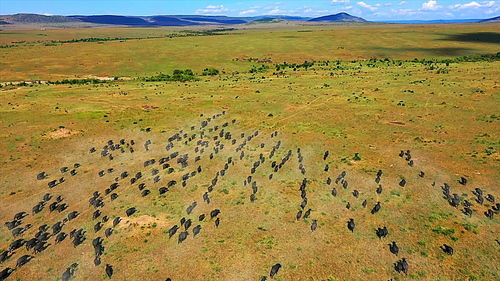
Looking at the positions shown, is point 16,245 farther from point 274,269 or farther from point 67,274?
point 274,269

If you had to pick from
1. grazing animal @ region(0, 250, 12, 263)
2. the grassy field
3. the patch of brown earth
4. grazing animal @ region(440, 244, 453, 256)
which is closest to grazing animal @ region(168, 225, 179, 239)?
the grassy field

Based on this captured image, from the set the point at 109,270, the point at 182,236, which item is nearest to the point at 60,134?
the point at 182,236

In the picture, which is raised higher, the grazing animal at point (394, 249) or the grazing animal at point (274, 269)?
the grazing animal at point (394, 249)

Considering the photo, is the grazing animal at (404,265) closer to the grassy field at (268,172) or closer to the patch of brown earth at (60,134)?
the grassy field at (268,172)

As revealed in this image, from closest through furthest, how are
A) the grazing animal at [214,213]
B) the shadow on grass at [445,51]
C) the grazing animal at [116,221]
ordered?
the grazing animal at [116,221], the grazing animal at [214,213], the shadow on grass at [445,51]

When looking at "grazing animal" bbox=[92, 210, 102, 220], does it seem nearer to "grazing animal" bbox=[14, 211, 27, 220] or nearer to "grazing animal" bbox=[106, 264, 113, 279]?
"grazing animal" bbox=[14, 211, 27, 220]

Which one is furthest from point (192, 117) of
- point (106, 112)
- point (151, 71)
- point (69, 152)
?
point (151, 71)

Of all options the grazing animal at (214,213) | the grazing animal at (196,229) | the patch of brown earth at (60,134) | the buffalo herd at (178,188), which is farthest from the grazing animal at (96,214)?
the patch of brown earth at (60,134)

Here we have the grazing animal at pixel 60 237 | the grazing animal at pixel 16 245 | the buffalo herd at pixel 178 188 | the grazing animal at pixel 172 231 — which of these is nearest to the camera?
the grazing animal at pixel 16 245
